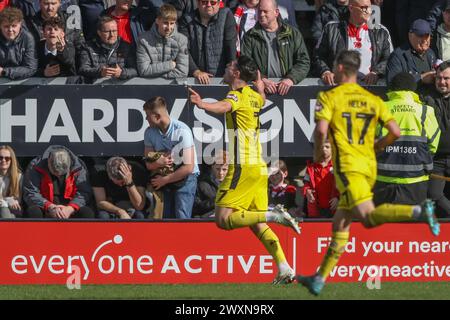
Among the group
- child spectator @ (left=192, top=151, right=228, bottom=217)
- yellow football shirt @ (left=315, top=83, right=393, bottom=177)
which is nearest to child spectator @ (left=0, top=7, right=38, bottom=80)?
child spectator @ (left=192, top=151, right=228, bottom=217)

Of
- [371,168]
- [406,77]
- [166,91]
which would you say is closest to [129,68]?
[166,91]

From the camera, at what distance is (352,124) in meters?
10.3

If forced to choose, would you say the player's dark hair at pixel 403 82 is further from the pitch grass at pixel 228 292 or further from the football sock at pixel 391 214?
the football sock at pixel 391 214

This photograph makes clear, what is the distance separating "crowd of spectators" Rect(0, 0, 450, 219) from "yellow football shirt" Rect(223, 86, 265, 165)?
4.63 ft

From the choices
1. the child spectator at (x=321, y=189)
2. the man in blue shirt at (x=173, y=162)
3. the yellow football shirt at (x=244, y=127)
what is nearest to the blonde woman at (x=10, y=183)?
the man in blue shirt at (x=173, y=162)

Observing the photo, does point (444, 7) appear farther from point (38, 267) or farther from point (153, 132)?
point (38, 267)

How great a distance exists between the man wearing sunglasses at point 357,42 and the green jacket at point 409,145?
1032 mm

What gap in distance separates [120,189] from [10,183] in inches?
47.9

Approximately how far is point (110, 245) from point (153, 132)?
1320mm

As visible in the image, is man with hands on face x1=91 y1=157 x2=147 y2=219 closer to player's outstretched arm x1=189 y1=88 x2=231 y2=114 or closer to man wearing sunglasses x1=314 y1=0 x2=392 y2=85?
player's outstretched arm x1=189 y1=88 x2=231 y2=114

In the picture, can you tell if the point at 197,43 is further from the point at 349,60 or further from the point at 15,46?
the point at 349,60

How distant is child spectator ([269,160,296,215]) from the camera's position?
13.7 metres

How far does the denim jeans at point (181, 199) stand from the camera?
13359mm

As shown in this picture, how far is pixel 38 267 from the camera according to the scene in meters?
13.0
